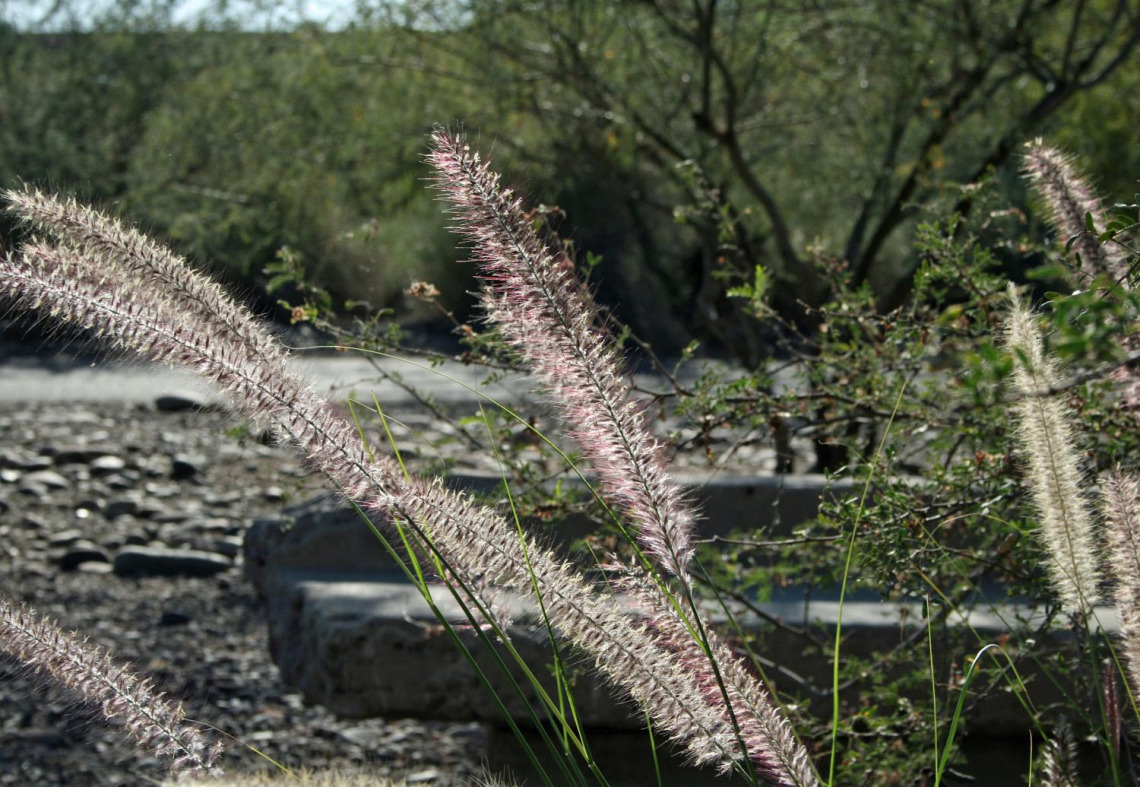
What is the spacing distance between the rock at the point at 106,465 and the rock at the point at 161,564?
171cm

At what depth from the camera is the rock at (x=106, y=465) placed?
7.53 m

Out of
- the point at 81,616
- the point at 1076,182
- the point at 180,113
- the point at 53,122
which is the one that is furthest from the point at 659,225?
the point at 1076,182

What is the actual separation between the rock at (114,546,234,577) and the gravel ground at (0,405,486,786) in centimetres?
6

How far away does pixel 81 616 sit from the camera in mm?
5230

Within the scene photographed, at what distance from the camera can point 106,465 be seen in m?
7.58

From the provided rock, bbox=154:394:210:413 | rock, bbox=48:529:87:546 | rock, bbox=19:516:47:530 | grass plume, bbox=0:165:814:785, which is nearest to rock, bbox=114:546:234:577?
rock, bbox=48:529:87:546

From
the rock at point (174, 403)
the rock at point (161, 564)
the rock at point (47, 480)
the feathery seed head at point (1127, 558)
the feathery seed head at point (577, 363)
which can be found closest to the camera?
the feathery seed head at point (577, 363)

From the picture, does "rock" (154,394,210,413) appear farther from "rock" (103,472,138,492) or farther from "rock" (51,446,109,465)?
"rock" (103,472,138,492)

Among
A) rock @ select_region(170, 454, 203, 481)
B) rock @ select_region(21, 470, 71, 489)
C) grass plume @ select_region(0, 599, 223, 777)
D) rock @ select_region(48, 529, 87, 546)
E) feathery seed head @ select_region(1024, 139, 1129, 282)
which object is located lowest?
rock @ select_region(48, 529, 87, 546)

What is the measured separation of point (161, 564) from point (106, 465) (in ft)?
6.37

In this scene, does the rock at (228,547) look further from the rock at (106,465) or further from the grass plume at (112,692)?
the grass plume at (112,692)

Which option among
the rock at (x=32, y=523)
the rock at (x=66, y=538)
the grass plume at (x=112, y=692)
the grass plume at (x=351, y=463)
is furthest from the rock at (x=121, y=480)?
the grass plume at (x=351, y=463)

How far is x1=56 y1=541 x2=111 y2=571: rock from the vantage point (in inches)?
233

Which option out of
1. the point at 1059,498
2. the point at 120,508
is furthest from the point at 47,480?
the point at 1059,498
